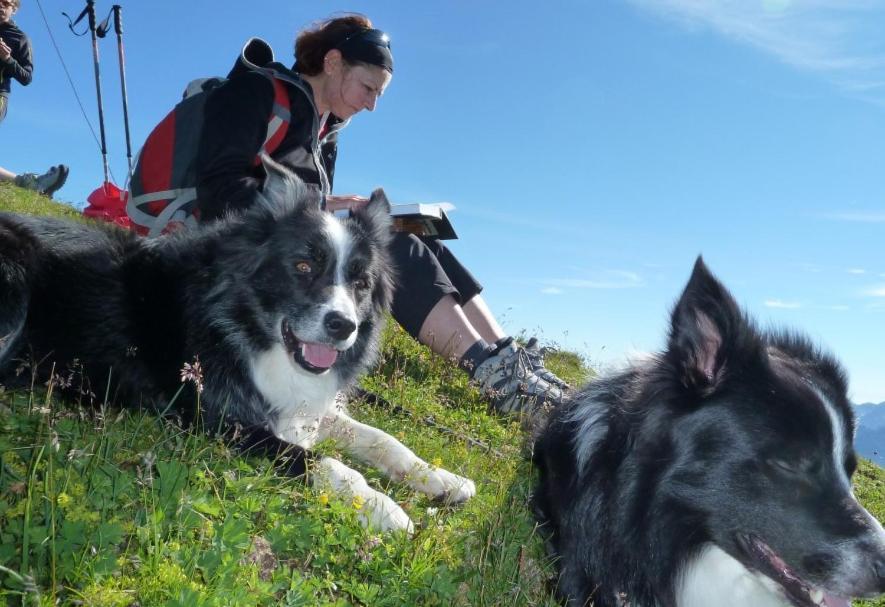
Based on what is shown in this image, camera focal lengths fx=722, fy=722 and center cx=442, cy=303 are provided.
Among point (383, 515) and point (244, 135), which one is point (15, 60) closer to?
point (244, 135)

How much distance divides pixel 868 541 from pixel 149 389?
342 centimetres

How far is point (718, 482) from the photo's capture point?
9.33ft

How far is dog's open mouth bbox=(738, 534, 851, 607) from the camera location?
Result: 2.75 meters

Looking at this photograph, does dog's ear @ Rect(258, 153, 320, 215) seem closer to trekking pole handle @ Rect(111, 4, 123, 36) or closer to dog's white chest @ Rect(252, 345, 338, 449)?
dog's white chest @ Rect(252, 345, 338, 449)

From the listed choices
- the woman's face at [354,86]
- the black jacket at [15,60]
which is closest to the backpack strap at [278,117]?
the woman's face at [354,86]

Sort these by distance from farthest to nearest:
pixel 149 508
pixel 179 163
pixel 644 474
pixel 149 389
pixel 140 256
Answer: pixel 179 163
pixel 140 256
pixel 149 389
pixel 644 474
pixel 149 508

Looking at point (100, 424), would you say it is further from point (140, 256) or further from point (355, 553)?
point (355, 553)

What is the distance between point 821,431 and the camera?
280 cm

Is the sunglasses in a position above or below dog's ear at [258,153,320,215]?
above

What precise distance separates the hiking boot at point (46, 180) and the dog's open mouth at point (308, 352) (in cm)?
1109

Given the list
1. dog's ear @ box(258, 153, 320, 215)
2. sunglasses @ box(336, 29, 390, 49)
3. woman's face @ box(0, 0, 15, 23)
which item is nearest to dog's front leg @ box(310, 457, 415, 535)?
dog's ear @ box(258, 153, 320, 215)

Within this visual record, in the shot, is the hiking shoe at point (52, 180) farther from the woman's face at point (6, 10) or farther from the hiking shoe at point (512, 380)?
the hiking shoe at point (512, 380)

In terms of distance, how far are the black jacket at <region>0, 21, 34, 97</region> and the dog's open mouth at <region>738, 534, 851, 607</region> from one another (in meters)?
9.93

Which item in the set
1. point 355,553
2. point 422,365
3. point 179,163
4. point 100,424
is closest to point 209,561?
point 355,553
